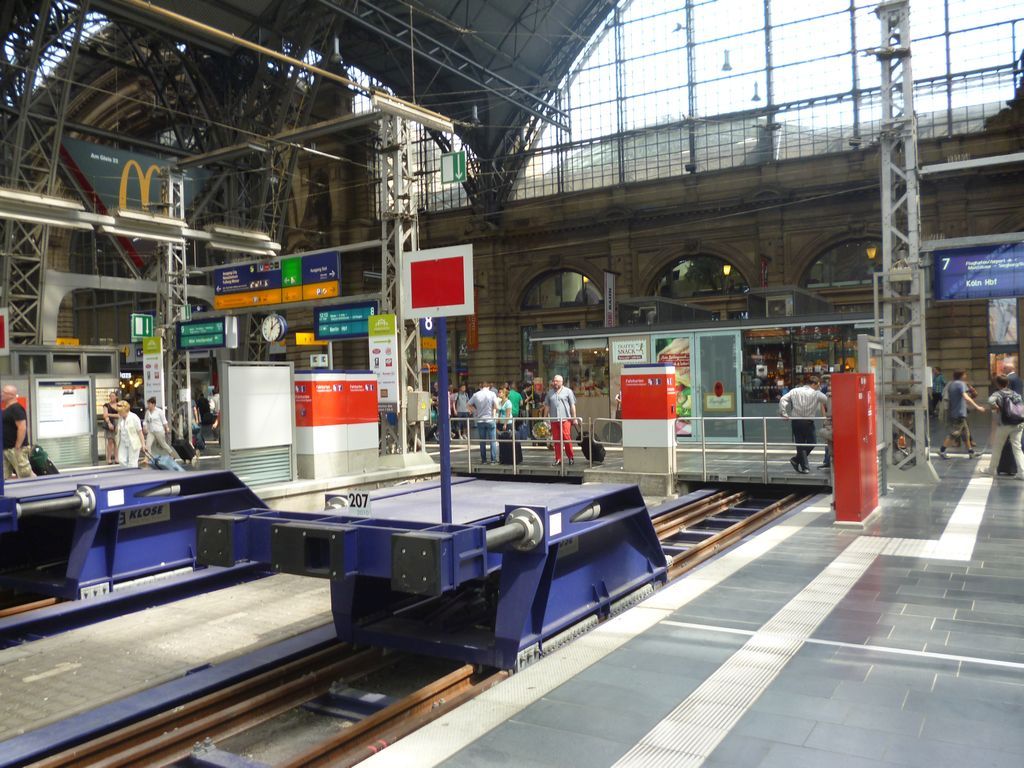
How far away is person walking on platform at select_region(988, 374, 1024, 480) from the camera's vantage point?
13.1m

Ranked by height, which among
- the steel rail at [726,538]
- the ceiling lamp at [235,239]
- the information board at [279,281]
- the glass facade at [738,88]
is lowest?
the steel rail at [726,538]

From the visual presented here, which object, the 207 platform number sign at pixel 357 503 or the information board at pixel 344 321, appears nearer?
the 207 platform number sign at pixel 357 503

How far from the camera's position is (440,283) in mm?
5500

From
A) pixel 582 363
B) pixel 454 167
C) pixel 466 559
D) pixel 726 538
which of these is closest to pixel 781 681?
pixel 466 559

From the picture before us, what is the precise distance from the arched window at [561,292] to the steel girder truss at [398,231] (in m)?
19.9

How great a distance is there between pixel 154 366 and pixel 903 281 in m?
17.1

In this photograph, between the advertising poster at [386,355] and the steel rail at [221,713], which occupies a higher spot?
the advertising poster at [386,355]

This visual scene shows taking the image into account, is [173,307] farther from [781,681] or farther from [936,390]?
[936,390]

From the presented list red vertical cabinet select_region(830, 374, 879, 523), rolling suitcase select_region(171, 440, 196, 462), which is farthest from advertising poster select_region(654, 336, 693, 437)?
rolling suitcase select_region(171, 440, 196, 462)

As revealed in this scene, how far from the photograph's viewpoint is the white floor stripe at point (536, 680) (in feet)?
13.1

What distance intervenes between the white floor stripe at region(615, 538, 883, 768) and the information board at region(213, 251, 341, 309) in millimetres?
13818

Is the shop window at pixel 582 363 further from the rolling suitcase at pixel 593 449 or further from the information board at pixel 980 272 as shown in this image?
the information board at pixel 980 272

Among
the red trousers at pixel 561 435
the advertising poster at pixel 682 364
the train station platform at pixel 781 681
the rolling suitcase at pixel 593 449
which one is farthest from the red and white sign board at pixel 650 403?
the train station platform at pixel 781 681

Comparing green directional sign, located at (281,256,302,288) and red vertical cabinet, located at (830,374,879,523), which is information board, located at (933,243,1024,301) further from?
green directional sign, located at (281,256,302,288)
